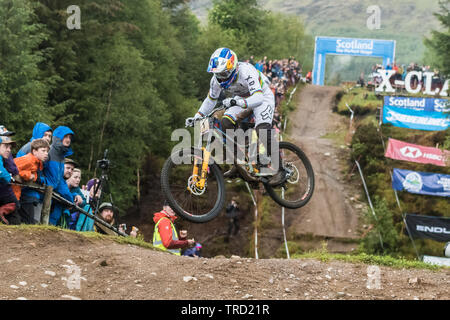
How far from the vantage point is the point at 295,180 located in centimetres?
1065

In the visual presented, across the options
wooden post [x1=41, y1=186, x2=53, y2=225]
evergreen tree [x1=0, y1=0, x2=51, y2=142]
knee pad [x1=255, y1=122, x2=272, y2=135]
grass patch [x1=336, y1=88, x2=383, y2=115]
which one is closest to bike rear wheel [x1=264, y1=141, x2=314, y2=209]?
knee pad [x1=255, y1=122, x2=272, y2=135]

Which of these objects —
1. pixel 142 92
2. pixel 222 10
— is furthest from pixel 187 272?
pixel 222 10

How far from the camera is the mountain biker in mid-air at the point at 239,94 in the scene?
30.8ft

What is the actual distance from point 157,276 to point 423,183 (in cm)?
1910

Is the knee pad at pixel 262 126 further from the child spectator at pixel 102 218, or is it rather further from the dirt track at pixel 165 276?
the child spectator at pixel 102 218

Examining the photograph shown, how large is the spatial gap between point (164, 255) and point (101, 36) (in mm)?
26635

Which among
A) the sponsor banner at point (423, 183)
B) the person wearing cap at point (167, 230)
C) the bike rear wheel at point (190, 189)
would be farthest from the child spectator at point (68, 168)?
the sponsor banner at point (423, 183)

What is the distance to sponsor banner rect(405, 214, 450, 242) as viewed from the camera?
74.7ft

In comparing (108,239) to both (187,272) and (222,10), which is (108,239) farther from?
(222,10)

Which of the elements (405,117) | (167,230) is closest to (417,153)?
(405,117)

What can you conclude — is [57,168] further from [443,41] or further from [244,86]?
[443,41]

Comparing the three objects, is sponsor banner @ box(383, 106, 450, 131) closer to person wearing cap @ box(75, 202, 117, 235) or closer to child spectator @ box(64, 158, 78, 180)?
person wearing cap @ box(75, 202, 117, 235)

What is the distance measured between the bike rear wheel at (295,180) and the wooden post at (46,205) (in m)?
3.48

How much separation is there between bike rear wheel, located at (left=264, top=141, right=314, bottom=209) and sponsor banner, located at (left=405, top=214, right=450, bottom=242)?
13106 mm
